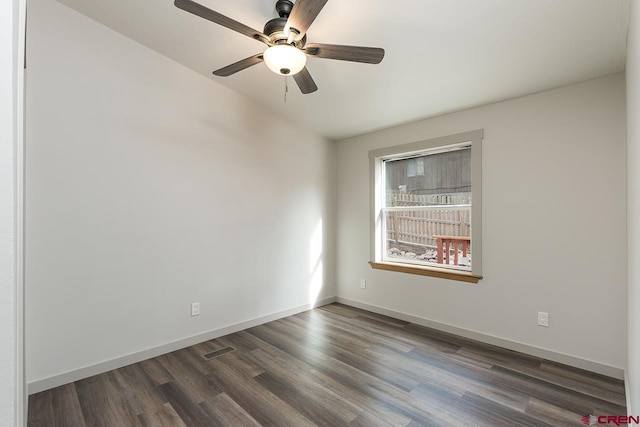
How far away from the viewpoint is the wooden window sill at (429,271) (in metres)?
3.15

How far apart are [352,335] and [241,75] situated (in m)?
2.91

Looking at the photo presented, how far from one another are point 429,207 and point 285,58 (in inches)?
99.3

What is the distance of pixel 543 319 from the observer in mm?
2689

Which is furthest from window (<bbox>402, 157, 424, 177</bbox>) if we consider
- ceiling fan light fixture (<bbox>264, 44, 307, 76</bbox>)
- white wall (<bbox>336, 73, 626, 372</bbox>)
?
ceiling fan light fixture (<bbox>264, 44, 307, 76</bbox>)

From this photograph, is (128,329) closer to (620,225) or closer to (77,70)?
(77,70)

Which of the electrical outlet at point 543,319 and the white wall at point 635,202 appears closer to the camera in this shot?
the white wall at point 635,202

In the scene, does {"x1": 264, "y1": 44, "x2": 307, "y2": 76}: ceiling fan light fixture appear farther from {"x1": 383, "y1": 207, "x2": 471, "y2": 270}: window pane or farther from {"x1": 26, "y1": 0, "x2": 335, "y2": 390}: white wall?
{"x1": 383, "y1": 207, "x2": 471, "y2": 270}: window pane

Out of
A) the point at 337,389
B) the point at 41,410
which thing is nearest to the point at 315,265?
the point at 337,389

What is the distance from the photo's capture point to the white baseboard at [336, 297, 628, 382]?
2.40 m

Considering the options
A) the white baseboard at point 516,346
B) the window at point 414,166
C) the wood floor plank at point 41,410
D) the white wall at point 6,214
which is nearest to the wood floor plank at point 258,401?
the wood floor plank at point 41,410

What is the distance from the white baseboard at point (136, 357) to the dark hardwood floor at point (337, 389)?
54 millimetres

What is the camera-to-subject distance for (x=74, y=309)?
231cm

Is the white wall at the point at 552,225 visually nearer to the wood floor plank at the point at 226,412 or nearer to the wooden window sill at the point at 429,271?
the wooden window sill at the point at 429,271

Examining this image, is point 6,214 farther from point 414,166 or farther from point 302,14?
point 414,166
